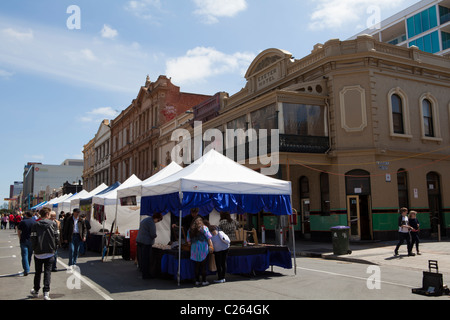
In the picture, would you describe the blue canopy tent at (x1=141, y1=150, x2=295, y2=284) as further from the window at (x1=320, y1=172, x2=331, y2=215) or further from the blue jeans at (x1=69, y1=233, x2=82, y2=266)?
the window at (x1=320, y1=172, x2=331, y2=215)

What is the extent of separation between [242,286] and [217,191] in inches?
94.5

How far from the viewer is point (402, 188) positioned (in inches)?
800

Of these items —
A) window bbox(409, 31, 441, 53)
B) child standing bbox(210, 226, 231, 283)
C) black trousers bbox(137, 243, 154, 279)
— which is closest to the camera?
child standing bbox(210, 226, 231, 283)

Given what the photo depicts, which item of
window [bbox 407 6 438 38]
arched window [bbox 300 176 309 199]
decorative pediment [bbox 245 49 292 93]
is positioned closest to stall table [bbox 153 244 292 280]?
arched window [bbox 300 176 309 199]

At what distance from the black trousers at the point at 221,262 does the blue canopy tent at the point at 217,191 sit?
3.00 ft

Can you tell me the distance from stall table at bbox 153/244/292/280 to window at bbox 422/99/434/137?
49.2 ft

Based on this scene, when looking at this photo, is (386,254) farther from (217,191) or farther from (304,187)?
(217,191)

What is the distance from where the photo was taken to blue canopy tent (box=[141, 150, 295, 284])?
9773mm

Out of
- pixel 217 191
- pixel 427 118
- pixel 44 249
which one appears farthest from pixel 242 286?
pixel 427 118

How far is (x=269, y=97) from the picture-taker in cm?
2022

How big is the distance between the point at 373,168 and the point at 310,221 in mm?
4263

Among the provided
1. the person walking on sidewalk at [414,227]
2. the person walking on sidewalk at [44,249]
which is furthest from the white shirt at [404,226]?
the person walking on sidewalk at [44,249]

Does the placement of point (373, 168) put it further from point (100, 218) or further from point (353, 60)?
point (100, 218)
